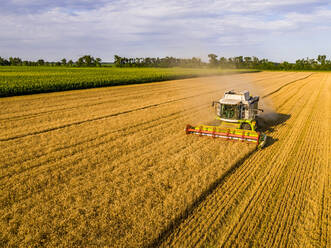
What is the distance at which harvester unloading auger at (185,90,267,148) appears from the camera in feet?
38.2

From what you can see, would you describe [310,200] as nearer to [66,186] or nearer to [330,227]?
[330,227]

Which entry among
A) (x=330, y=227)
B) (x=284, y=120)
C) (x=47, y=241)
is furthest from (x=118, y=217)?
(x=284, y=120)

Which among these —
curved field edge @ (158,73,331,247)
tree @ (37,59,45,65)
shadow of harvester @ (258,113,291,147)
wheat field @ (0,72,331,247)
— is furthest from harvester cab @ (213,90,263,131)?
tree @ (37,59,45,65)

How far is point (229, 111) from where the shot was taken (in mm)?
13062

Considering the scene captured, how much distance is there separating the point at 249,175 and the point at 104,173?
17.0 ft

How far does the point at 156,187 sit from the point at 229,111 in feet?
23.2

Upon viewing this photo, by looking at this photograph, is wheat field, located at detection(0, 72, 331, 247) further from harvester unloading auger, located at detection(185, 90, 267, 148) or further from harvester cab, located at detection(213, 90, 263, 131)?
harvester cab, located at detection(213, 90, 263, 131)

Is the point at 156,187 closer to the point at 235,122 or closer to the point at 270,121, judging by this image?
the point at 235,122

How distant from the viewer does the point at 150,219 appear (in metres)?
6.19

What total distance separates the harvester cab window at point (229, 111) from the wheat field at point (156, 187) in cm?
185

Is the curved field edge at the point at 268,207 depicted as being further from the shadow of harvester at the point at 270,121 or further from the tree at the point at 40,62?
the tree at the point at 40,62

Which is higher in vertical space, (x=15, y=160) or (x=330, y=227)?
(x=15, y=160)

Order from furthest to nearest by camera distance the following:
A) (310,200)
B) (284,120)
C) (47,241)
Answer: (284,120) → (310,200) → (47,241)

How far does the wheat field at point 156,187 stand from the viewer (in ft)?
19.0
